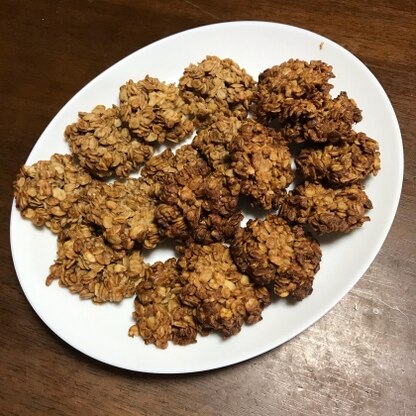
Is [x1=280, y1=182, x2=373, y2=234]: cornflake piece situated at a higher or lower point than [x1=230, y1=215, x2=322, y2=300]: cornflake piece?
higher

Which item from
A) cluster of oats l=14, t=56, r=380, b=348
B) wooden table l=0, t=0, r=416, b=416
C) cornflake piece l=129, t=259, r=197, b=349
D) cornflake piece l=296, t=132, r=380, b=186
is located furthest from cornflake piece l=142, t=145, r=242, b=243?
wooden table l=0, t=0, r=416, b=416

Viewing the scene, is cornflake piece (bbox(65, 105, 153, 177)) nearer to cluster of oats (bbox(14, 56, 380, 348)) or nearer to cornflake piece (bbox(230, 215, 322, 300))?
cluster of oats (bbox(14, 56, 380, 348))

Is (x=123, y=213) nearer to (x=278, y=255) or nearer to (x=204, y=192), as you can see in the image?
(x=204, y=192)

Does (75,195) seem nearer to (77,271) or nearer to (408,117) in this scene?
(77,271)

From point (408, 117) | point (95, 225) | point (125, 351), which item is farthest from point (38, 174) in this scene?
point (408, 117)

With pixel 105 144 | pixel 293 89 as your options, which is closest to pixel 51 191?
pixel 105 144

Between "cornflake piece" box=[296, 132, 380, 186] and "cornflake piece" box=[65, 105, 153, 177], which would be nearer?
"cornflake piece" box=[296, 132, 380, 186]
